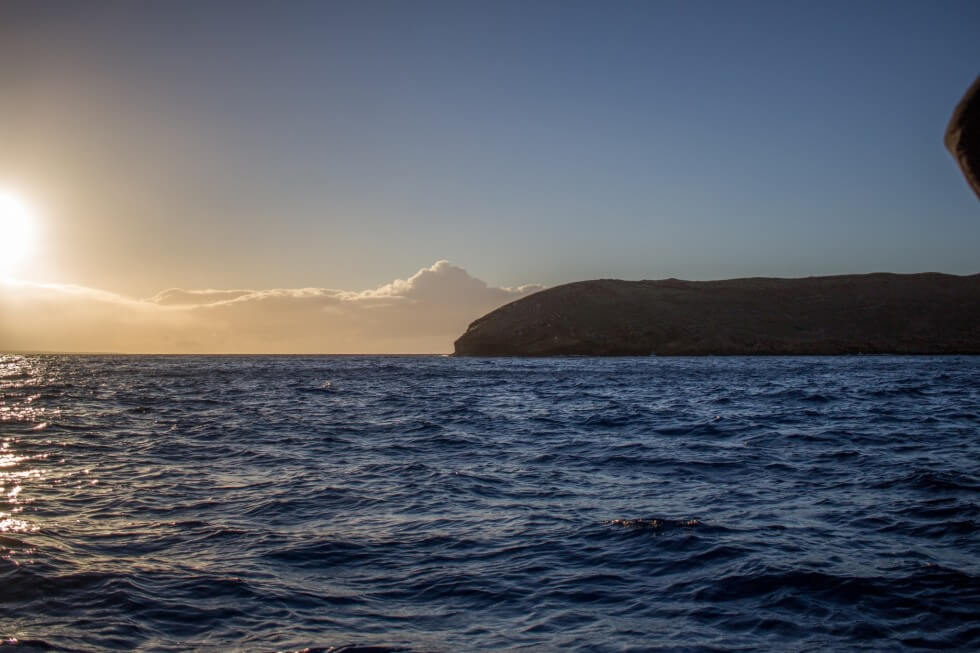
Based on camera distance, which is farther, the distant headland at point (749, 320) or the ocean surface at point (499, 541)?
the distant headland at point (749, 320)

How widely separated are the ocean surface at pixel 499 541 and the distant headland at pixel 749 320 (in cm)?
14200

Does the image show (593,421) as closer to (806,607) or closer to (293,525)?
(293,525)

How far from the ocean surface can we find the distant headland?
466 feet

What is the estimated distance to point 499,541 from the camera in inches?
423

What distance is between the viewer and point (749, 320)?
558ft

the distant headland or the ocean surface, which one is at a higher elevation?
the distant headland

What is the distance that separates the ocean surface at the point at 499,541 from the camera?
738 centimetres

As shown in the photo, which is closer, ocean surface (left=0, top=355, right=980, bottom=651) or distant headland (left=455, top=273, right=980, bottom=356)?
ocean surface (left=0, top=355, right=980, bottom=651)

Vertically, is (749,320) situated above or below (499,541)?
above

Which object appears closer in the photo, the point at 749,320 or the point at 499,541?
the point at 499,541

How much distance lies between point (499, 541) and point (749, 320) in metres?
171

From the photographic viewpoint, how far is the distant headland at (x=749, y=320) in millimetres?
154500

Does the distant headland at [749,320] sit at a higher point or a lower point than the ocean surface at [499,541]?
higher

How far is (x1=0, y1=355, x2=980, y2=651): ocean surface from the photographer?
7383 mm
